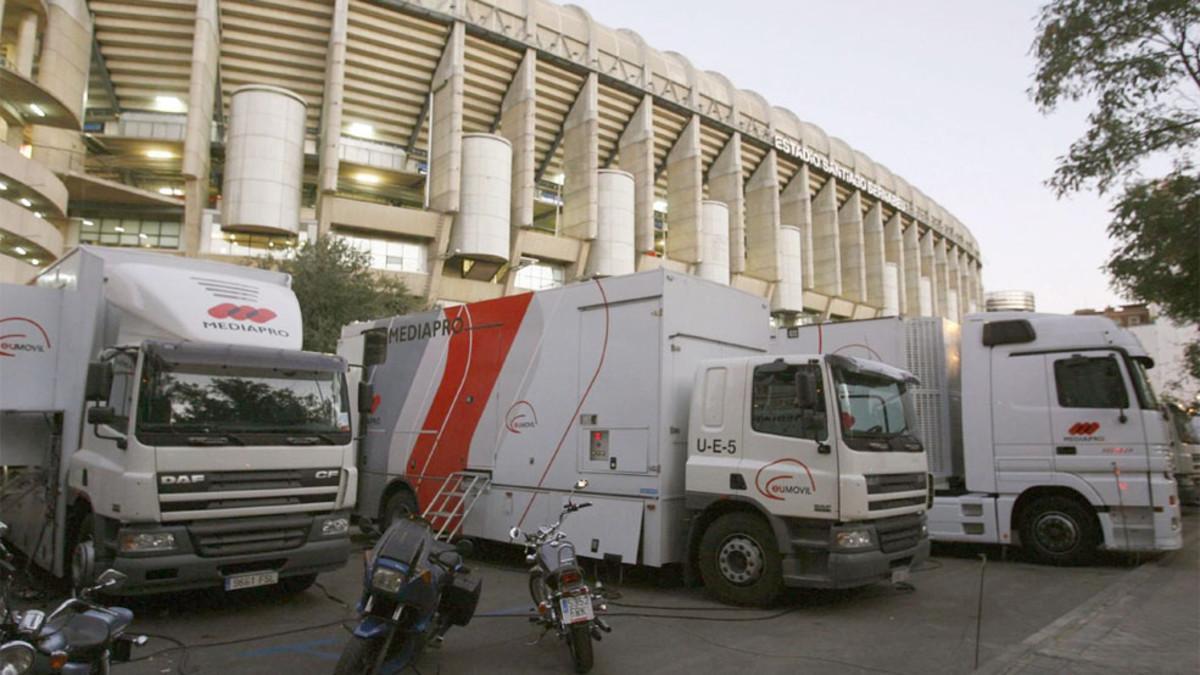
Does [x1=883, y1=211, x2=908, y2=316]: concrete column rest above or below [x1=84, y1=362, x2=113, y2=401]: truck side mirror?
above

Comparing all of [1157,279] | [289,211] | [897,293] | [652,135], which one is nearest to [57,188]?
[289,211]

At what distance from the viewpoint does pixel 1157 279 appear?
11.6 metres

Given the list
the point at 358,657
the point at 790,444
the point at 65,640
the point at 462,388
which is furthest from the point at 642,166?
the point at 65,640

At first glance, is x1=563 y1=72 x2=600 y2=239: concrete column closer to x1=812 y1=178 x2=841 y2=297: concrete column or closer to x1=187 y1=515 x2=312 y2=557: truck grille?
x1=812 y1=178 x2=841 y2=297: concrete column

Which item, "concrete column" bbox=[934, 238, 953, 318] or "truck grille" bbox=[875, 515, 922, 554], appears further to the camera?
"concrete column" bbox=[934, 238, 953, 318]

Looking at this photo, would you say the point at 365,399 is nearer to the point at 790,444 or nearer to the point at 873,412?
the point at 790,444

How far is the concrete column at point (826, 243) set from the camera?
59.3 m

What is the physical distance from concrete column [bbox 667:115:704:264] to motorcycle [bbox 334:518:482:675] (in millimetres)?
43801

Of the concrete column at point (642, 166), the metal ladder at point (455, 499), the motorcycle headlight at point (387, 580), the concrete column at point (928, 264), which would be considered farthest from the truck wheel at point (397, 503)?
the concrete column at point (928, 264)

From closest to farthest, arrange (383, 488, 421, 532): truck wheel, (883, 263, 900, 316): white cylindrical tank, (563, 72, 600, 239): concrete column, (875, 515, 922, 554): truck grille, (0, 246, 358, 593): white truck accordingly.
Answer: (0, 246, 358, 593): white truck, (875, 515, 922, 554): truck grille, (383, 488, 421, 532): truck wheel, (563, 72, 600, 239): concrete column, (883, 263, 900, 316): white cylindrical tank

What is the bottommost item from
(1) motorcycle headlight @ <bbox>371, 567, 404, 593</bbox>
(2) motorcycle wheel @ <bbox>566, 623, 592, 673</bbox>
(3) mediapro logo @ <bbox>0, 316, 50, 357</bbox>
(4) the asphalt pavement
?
(4) the asphalt pavement

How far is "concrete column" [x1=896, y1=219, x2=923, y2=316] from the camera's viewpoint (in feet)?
230

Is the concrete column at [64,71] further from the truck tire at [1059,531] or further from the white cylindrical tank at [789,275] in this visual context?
the white cylindrical tank at [789,275]

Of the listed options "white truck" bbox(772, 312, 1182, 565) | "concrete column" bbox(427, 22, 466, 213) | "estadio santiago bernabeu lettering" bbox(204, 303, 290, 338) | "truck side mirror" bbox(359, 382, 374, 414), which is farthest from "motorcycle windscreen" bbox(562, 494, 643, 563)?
"concrete column" bbox(427, 22, 466, 213)
